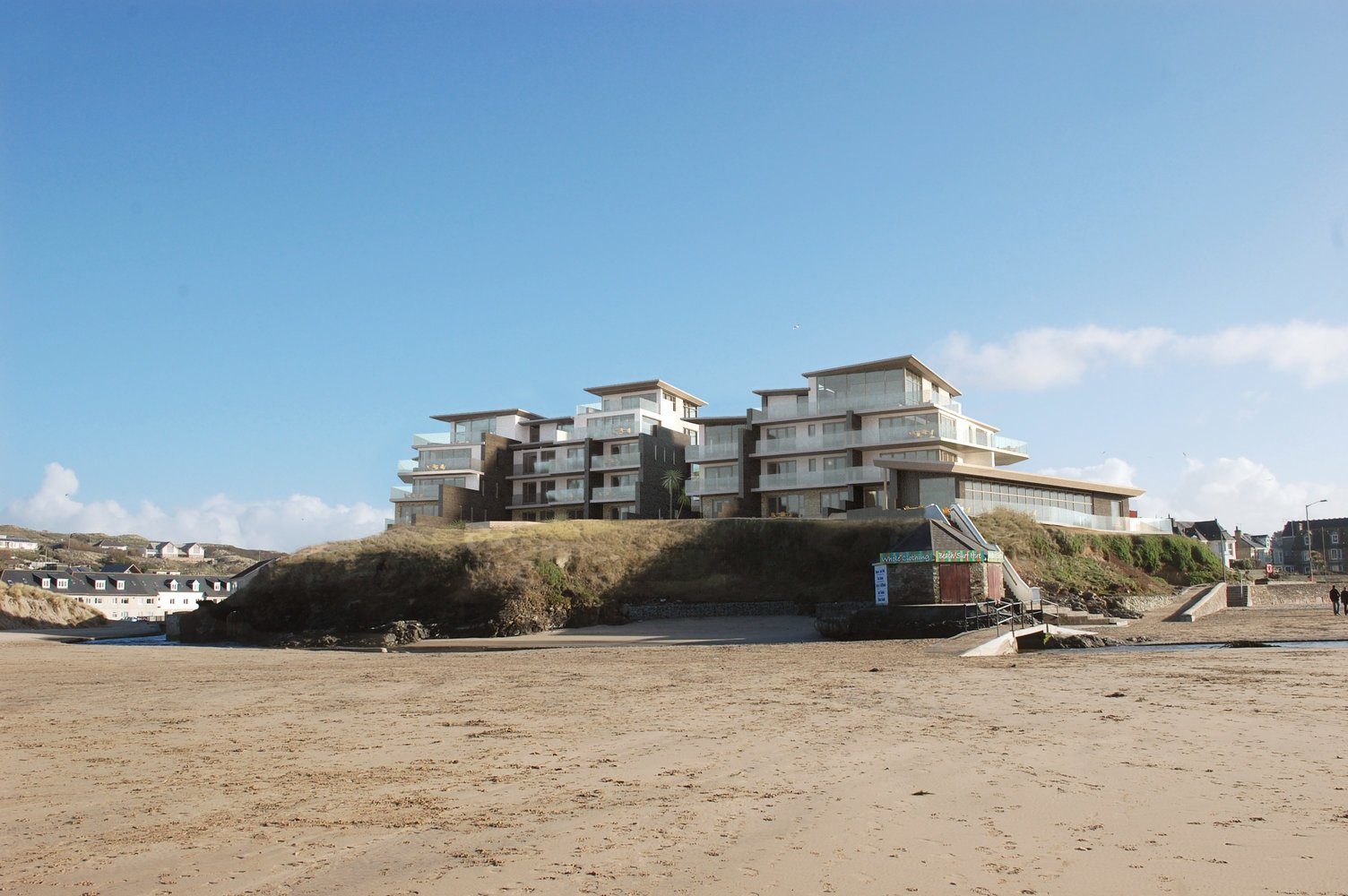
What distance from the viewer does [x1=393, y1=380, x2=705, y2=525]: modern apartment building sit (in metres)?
77.3

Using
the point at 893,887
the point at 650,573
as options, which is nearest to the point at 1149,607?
the point at 650,573

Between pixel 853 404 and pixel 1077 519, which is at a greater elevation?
pixel 853 404

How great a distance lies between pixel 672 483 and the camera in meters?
76.8

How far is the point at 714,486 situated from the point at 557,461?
53.9ft

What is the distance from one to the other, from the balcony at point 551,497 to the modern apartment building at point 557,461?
0.08m

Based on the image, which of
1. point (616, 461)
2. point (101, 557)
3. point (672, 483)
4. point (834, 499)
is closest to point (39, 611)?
point (616, 461)

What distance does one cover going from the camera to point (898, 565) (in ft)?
120

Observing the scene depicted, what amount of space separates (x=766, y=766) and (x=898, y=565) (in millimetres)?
26933

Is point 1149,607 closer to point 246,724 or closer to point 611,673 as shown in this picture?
point 611,673

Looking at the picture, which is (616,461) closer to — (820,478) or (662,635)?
(820,478)

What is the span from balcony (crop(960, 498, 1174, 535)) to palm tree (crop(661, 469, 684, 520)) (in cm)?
2654

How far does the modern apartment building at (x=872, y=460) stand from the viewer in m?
58.1

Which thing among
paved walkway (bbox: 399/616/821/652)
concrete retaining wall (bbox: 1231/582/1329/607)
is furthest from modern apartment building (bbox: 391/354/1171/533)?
paved walkway (bbox: 399/616/821/652)

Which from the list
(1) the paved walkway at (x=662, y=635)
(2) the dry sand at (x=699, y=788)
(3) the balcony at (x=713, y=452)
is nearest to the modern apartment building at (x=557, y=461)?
(3) the balcony at (x=713, y=452)
